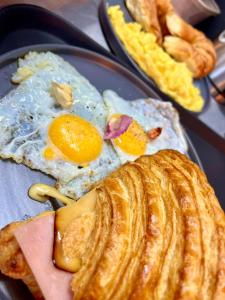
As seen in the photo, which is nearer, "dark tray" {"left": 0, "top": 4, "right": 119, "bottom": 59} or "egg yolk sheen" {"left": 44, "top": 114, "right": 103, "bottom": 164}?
→ "egg yolk sheen" {"left": 44, "top": 114, "right": 103, "bottom": 164}

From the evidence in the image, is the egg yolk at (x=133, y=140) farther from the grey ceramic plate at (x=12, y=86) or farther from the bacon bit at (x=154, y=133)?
the grey ceramic plate at (x=12, y=86)

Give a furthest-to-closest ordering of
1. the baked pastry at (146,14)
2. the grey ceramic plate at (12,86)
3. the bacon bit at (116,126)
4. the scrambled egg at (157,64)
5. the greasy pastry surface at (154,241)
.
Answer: the baked pastry at (146,14) < the scrambled egg at (157,64) < the bacon bit at (116,126) < the grey ceramic plate at (12,86) < the greasy pastry surface at (154,241)

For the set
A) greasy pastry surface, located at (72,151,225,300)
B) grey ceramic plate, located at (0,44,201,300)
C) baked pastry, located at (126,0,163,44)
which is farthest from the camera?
baked pastry, located at (126,0,163,44)

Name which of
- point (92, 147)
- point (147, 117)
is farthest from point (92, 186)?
point (147, 117)

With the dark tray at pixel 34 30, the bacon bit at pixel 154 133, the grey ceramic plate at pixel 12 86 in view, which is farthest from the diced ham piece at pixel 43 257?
the dark tray at pixel 34 30

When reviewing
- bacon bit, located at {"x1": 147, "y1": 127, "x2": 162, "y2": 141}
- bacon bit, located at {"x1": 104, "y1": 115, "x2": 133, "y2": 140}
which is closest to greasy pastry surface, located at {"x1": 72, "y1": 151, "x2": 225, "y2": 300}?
bacon bit, located at {"x1": 104, "y1": 115, "x2": 133, "y2": 140}

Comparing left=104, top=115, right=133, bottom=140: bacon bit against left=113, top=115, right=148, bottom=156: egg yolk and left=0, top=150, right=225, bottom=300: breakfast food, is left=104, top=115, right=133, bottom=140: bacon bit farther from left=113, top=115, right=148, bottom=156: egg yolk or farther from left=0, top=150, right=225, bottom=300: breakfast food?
left=0, top=150, right=225, bottom=300: breakfast food

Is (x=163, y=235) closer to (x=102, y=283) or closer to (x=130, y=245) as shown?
(x=130, y=245)

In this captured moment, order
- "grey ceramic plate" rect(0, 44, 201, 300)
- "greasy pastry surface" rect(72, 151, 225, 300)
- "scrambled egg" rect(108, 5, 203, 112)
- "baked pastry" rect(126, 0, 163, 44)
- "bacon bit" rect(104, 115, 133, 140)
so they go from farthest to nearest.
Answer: "baked pastry" rect(126, 0, 163, 44), "scrambled egg" rect(108, 5, 203, 112), "bacon bit" rect(104, 115, 133, 140), "grey ceramic plate" rect(0, 44, 201, 300), "greasy pastry surface" rect(72, 151, 225, 300)

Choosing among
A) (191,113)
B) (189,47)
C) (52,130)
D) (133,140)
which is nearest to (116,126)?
(133,140)
